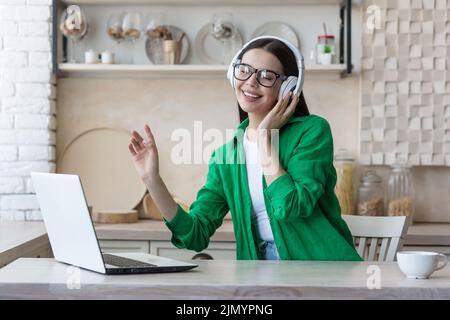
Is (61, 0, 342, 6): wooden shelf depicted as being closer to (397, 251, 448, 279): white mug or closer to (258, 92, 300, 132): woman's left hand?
(258, 92, 300, 132): woman's left hand

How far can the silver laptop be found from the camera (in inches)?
69.9

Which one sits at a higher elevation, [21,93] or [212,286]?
[21,93]

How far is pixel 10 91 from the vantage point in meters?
3.64

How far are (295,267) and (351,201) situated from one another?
1.65 metres

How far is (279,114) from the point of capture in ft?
7.24

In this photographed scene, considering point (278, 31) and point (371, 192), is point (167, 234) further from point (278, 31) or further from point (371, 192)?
point (278, 31)

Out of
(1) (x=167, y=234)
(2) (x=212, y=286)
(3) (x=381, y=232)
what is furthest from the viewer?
(1) (x=167, y=234)

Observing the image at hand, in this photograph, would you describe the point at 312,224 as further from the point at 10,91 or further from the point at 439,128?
the point at 10,91

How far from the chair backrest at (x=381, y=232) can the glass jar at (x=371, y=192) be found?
1105 millimetres

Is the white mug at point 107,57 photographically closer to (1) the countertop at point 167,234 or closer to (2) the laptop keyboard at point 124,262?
(1) the countertop at point 167,234

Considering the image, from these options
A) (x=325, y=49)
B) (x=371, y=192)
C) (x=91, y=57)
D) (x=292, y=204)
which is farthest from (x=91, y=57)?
(x=292, y=204)

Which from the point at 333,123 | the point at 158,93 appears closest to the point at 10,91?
the point at 158,93

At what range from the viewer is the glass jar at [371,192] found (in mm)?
3607

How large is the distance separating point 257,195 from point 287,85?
35 cm
